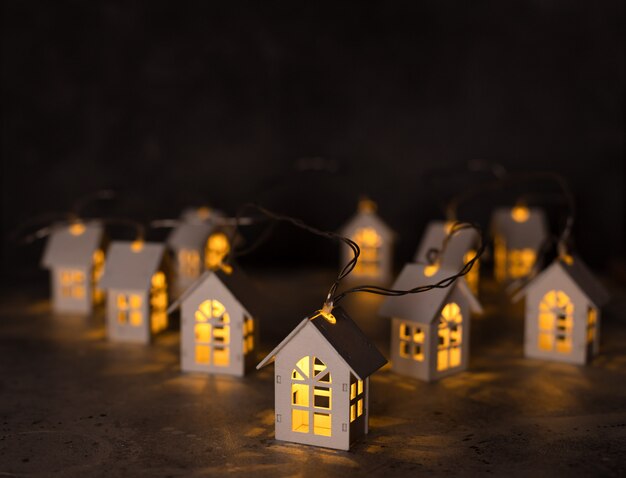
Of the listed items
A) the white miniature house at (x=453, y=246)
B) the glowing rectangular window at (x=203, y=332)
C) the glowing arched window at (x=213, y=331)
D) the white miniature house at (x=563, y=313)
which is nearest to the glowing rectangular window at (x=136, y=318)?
the glowing rectangular window at (x=203, y=332)

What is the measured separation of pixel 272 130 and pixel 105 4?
5.65ft

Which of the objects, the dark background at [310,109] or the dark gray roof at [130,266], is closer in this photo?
the dark gray roof at [130,266]

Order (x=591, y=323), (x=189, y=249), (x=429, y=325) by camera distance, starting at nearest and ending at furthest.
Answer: (x=429, y=325), (x=591, y=323), (x=189, y=249)

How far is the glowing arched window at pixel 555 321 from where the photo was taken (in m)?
3.63

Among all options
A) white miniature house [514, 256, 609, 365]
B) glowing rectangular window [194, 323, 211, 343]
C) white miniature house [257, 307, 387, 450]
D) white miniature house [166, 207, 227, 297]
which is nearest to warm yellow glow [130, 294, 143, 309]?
glowing rectangular window [194, 323, 211, 343]

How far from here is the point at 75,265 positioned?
4684 mm

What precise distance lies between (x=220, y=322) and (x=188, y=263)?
2.04m

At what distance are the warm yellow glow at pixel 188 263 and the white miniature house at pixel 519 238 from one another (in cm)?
210

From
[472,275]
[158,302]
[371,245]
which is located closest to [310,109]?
[371,245]

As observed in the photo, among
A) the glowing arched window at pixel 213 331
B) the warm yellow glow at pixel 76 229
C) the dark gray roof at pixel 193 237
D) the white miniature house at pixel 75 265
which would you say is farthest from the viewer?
the dark gray roof at pixel 193 237

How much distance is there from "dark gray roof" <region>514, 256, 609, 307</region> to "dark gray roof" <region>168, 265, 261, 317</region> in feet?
4.18

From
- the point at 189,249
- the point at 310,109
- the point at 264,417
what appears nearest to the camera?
the point at 264,417

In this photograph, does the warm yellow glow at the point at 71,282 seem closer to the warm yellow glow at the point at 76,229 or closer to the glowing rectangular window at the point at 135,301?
the warm yellow glow at the point at 76,229

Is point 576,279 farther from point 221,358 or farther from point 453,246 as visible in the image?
point 221,358
